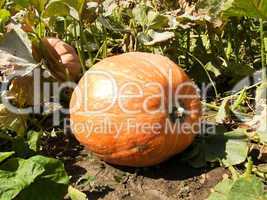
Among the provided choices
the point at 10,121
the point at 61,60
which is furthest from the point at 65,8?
the point at 10,121

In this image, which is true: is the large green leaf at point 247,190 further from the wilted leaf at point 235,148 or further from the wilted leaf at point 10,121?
the wilted leaf at point 10,121

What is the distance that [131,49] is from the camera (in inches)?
108

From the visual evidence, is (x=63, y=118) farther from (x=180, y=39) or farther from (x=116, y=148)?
(x=180, y=39)

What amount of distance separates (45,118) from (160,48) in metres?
0.65

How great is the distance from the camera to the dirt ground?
205cm

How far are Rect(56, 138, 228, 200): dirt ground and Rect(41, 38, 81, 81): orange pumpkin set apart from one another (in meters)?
0.41

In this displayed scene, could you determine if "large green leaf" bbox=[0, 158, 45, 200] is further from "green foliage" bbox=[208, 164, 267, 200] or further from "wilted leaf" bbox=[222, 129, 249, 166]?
"wilted leaf" bbox=[222, 129, 249, 166]

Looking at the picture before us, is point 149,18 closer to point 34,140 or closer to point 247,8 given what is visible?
point 247,8

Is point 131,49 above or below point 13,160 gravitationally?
above

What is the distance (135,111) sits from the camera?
2.10m

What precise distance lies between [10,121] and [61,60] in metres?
0.40

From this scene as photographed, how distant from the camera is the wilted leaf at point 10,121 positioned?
2.30 meters

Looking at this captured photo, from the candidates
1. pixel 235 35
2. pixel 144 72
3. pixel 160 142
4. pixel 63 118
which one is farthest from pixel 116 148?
pixel 235 35

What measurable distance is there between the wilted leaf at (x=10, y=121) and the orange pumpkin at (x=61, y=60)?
0.29 meters
